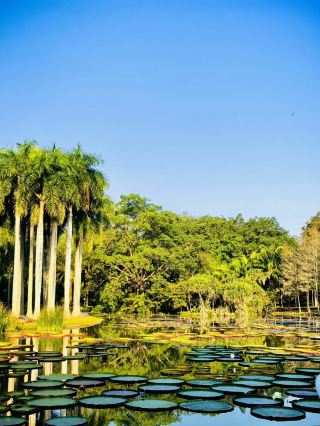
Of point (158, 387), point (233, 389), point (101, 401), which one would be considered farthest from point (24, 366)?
point (233, 389)

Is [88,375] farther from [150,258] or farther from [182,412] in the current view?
[150,258]

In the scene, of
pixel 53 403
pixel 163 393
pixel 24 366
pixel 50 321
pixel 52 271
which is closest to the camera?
pixel 53 403

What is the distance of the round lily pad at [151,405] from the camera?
8.35 meters

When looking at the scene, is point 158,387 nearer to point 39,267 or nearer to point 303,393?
point 303,393

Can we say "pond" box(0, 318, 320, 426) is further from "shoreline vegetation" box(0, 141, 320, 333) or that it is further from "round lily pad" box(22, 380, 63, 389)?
"shoreline vegetation" box(0, 141, 320, 333)

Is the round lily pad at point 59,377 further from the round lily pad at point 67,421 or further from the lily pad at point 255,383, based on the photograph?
the lily pad at point 255,383

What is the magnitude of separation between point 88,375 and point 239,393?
11.6ft

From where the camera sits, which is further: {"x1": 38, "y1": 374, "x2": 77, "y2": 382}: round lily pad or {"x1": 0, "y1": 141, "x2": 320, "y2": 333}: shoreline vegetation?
{"x1": 0, "y1": 141, "x2": 320, "y2": 333}: shoreline vegetation

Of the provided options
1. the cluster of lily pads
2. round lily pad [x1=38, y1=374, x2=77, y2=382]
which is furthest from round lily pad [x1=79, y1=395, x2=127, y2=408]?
round lily pad [x1=38, y1=374, x2=77, y2=382]

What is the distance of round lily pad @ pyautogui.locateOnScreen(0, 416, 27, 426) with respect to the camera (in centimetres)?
709

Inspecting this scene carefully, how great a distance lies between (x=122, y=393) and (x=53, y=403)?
1.49 metres

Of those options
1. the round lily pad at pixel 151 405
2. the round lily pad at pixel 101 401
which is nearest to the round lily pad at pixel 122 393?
the round lily pad at pixel 101 401

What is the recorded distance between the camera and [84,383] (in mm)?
10250

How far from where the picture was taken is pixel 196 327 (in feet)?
93.6
